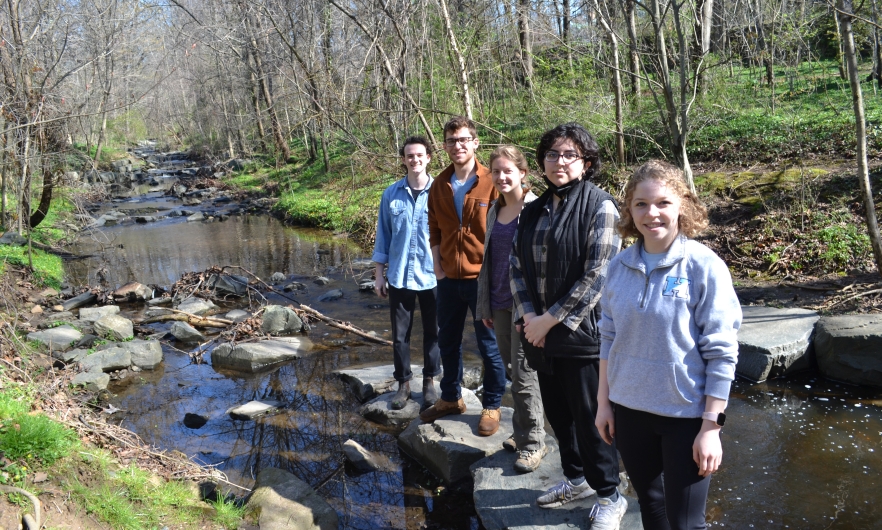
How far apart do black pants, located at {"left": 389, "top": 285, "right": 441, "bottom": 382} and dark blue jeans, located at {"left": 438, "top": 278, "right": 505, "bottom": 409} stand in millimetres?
307

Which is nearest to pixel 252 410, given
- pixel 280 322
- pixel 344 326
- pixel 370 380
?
pixel 370 380

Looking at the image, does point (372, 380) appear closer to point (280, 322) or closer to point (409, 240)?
point (409, 240)

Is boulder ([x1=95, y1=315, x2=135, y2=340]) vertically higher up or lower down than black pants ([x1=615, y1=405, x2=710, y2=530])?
lower down

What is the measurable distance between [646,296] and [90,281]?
12.2m

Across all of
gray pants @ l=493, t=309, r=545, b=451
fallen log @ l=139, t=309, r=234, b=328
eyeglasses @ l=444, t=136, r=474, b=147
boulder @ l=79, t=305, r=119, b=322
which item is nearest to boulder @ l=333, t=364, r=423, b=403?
gray pants @ l=493, t=309, r=545, b=451

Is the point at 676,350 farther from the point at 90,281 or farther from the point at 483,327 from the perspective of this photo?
the point at 90,281

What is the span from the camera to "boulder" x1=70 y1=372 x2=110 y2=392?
255 inches

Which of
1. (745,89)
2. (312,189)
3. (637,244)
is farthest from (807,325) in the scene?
(312,189)

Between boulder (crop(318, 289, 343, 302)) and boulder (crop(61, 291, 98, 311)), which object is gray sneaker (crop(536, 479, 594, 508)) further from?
boulder (crop(61, 291, 98, 311))

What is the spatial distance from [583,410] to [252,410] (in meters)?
3.70

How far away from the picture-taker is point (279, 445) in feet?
17.3

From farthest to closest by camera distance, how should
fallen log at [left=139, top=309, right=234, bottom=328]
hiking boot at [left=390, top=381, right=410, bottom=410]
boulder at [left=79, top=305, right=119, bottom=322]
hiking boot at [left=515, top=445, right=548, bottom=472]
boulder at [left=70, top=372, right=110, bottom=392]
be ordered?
boulder at [left=79, top=305, right=119, bottom=322] → fallen log at [left=139, top=309, right=234, bottom=328] → boulder at [left=70, top=372, right=110, bottom=392] → hiking boot at [left=390, top=381, right=410, bottom=410] → hiking boot at [left=515, top=445, right=548, bottom=472]

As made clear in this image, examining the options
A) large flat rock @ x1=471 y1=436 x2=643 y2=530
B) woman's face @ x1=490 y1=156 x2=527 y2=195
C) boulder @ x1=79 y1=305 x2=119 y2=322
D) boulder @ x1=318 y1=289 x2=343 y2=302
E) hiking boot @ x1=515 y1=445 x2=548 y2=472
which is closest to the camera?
large flat rock @ x1=471 y1=436 x2=643 y2=530

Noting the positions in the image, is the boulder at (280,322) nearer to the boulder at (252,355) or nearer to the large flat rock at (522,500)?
the boulder at (252,355)
